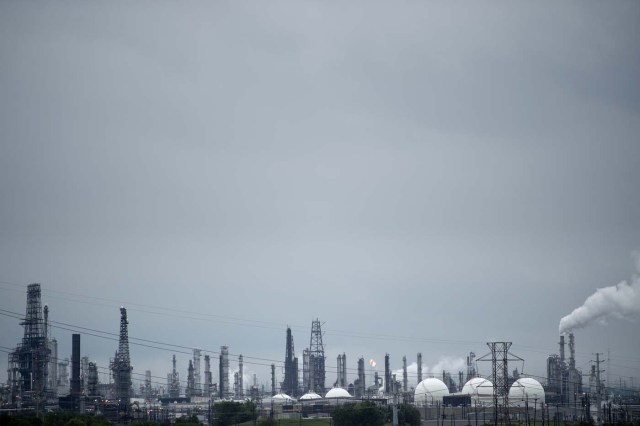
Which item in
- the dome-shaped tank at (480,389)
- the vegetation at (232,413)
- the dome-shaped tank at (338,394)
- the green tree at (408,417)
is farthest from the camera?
the dome-shaped tank at (338,394)

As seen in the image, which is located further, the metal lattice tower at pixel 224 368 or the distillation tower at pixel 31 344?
the metal lattice tower at pixel 224 368

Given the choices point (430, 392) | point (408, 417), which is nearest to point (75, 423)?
point (408, 417)

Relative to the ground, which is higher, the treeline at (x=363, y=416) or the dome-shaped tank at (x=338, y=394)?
the treeline at (x=363, y=416)

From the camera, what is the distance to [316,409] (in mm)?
120500

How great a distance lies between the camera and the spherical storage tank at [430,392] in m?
131

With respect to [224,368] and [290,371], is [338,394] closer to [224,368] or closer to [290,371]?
[290,371]

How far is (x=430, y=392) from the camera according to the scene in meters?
132

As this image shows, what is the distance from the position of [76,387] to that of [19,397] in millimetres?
7698

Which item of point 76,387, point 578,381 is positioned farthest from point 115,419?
point 578,381

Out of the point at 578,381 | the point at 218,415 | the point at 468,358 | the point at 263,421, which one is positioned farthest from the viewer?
the point at 468,358

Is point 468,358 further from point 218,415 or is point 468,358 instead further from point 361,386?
point 218,415

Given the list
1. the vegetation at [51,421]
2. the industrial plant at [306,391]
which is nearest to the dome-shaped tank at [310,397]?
the industrial plant at [306,391]

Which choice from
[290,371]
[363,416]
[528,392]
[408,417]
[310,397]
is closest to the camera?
[363,416]

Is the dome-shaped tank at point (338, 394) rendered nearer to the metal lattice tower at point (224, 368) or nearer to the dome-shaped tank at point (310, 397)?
the dome-shaped tank at point (310, 397)
